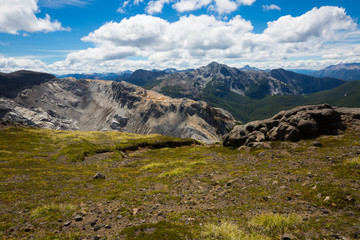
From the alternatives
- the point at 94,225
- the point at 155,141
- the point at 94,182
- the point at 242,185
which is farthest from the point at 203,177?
the point at 155,141

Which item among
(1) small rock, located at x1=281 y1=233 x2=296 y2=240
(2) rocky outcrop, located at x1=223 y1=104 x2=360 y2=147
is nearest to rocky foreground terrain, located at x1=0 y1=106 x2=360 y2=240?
(1) small rock, located at x1=281 y1=233 x2=296 y2=240

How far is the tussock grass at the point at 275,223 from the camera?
1088cm

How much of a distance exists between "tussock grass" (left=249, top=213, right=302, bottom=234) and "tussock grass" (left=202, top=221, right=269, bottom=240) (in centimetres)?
104

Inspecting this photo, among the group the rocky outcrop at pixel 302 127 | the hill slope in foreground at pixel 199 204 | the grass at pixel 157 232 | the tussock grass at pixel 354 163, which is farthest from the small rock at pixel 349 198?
the rocky outcrop at pixel 302 127

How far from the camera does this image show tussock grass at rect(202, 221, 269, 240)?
1009cm

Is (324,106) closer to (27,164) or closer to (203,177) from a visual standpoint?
(203,177)

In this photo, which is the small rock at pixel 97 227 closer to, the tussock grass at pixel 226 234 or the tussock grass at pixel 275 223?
the tussock grass at pixel 226 234

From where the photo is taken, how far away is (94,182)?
84.5 ft

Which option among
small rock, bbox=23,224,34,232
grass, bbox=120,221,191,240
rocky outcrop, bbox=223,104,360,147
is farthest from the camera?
rocky outcrop, bbox=223,104,360,147

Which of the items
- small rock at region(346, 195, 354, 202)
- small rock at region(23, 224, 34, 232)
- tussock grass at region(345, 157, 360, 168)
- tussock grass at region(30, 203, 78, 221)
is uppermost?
tussock grass at region(345, 157, 360, 168)

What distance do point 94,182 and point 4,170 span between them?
17.5 metres

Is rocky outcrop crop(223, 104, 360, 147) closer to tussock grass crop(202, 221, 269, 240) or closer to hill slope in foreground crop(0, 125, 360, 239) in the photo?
hill slope in foreground crop(0, 125, 360, 239)

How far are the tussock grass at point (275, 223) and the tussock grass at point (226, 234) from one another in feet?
3.41

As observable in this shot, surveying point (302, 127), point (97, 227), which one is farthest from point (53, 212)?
point (302, 127)
